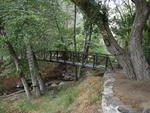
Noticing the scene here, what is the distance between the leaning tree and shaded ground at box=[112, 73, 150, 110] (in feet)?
1.86

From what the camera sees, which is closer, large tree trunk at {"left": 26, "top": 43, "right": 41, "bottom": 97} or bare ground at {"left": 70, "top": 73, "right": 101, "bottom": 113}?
bare ground at {"left": 70, "top": 73, "right": 101, "bottom": 113}

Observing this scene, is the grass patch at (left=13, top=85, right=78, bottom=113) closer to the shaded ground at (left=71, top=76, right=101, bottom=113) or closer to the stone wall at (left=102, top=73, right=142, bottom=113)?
the shaded ground at (left=71, top=76, right=101, bottom=113)

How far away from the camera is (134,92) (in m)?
5.08

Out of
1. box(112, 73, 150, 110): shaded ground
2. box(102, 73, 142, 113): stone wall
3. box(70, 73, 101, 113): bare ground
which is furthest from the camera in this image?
box(70, 73, 101, 113): bare ground

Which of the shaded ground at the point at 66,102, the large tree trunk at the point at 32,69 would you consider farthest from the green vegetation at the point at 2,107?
the large tree trunk at the point at 32,69

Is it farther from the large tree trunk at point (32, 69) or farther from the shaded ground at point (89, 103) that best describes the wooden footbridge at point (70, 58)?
the shaded ground at point (89, 103)

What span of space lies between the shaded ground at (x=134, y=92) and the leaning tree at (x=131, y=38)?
0.57 meters

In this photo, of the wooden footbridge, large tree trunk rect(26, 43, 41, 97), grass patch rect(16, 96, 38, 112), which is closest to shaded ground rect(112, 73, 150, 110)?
the wooden footbridge

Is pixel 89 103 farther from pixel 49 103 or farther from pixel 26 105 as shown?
pixel 26 105

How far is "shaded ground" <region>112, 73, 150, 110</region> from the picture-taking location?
172 inches

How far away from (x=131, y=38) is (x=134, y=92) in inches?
88.2

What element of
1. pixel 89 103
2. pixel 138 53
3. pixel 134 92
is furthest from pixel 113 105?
pixel 138 53

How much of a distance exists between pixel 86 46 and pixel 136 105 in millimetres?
7777

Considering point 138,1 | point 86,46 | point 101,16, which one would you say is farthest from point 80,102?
point 86,46
